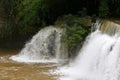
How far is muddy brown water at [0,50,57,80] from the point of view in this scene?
41.4 feet

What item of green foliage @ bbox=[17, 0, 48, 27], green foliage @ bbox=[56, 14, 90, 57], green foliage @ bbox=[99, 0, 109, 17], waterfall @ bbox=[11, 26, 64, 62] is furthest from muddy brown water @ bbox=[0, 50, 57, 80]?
green foliage @ bbox=[99, 0, 109, 17]

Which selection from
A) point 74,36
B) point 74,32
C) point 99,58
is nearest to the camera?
point 99,58

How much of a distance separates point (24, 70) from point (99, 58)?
280cm

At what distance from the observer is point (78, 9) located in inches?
658

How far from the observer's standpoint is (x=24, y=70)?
13602mm

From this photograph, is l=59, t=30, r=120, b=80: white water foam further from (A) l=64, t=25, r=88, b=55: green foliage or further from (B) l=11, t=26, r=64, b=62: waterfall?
(B) l=11, t=26, r=64, b=62: waterfall

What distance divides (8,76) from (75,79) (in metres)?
2.31

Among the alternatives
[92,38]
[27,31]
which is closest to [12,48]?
[27,31]

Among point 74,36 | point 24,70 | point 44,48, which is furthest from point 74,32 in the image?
point 24,70

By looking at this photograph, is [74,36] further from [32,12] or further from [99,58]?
[32,12]

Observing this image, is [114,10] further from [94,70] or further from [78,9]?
[94,70]

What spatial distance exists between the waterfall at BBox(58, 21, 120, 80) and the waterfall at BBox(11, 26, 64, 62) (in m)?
1.37

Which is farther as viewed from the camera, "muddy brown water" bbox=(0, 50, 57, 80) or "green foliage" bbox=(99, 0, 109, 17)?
"green foliage" bbox=(99, 0, 109, 17)

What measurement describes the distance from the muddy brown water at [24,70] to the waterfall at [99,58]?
1.85 feet
